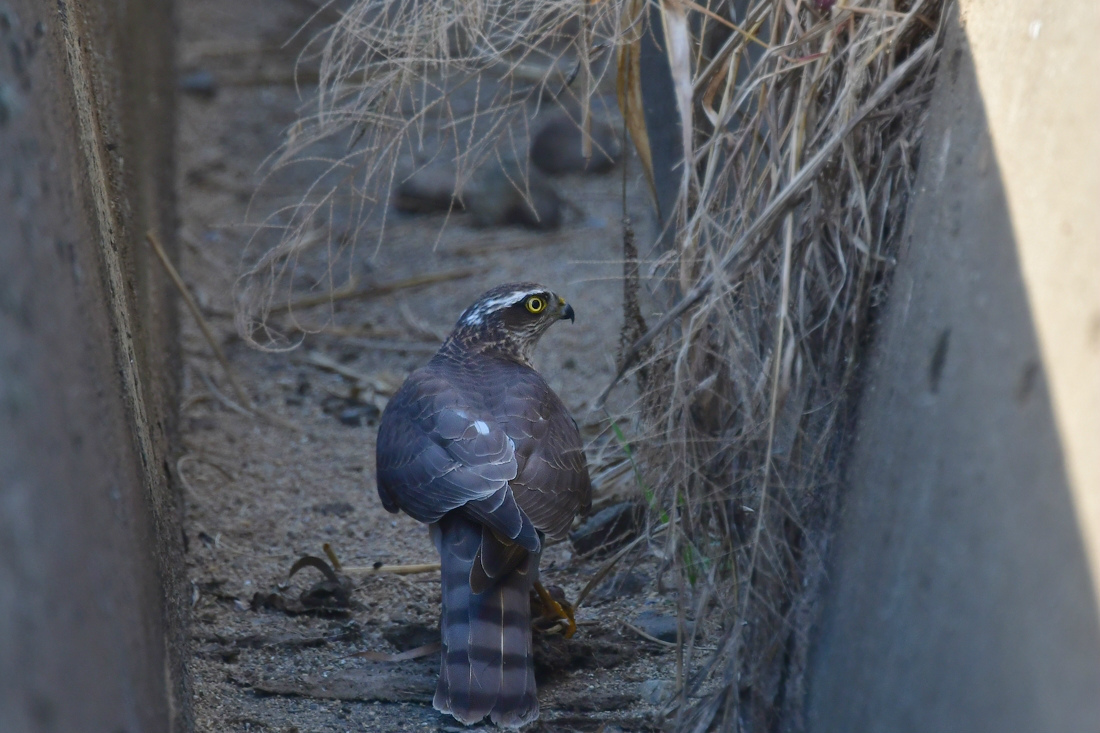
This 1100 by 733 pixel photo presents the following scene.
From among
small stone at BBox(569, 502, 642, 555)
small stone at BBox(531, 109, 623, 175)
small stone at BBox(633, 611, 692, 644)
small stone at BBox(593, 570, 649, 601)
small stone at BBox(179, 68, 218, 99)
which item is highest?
small stone at BBox(179, 68, 218, 99)

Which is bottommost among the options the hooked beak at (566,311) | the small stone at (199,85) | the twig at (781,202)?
the twig at (781,202)

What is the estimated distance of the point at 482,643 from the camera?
130 inches

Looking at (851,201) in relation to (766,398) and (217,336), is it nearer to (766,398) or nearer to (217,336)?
(766,398)

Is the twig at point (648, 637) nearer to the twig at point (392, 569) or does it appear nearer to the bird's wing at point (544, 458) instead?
the bird's wing at point (544, 458)

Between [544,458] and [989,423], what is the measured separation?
1.93 meters

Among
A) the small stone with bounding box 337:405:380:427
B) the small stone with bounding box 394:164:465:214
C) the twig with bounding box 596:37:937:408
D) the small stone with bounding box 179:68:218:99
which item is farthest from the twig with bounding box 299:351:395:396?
the small stone with bounding box 179:68:218:99

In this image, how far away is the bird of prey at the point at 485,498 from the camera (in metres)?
3.28

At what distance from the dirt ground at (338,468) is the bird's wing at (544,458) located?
0.35 meters

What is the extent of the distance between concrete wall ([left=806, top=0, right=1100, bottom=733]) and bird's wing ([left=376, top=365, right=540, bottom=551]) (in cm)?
116

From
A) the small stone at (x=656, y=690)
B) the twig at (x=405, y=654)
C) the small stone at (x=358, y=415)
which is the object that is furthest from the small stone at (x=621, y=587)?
the small stone at (x=358, y=415)

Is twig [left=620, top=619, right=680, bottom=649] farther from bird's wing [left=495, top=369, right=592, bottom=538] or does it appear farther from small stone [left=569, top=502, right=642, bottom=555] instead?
small stone [left=569, top=502, right=642, bottom=555]

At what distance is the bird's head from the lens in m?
4.56

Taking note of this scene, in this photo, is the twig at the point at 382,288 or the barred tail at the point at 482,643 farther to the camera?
the twig at the point at 382,288

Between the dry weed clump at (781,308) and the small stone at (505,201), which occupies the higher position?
the small stone at (505,201)
